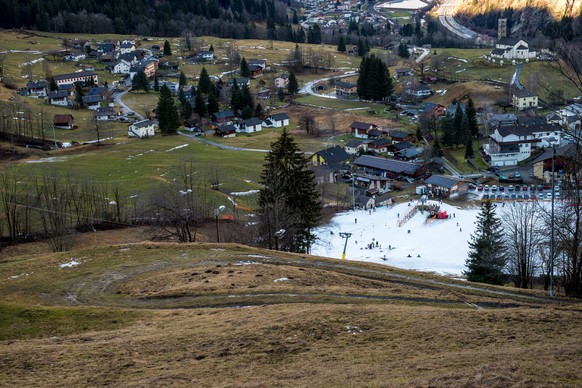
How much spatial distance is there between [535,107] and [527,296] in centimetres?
6156

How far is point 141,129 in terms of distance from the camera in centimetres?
6962

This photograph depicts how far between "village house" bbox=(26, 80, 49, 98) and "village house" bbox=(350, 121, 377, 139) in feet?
148

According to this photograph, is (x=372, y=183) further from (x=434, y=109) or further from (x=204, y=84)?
(x=204, y=84)

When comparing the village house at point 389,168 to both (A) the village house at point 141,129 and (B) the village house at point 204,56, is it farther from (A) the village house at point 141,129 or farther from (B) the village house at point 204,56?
(B) the village house at point 204,56

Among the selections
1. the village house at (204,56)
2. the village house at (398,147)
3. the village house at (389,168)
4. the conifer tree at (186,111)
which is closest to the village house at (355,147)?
the village house at (398,147)

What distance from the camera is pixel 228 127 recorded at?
241ft

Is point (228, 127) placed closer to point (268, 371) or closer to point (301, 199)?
point (301, 199)

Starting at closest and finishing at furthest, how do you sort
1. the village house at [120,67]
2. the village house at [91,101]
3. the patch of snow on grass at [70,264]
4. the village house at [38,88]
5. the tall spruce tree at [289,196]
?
the patch of snow on grass at [70,264]
the tall spruce tree at [289,196]
the village house at [91,101]
the village house at [38,88]
the village house at [120,67]

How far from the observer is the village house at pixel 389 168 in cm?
5741

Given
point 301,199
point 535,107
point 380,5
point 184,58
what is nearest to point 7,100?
point 184,58

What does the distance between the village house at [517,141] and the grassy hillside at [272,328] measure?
3955cm

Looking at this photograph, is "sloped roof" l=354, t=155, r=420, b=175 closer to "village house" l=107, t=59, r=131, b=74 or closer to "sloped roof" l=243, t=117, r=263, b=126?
"sloped roof" l=243, t=117, r=263, b=126

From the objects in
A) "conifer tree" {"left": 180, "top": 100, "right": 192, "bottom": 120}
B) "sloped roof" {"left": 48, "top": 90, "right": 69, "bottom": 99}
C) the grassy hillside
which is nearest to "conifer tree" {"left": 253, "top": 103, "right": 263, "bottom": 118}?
"conifer tree" {"left": 180, "top": 100, "right": 192, "bottom": 120}

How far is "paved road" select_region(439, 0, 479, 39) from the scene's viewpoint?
147 meters
